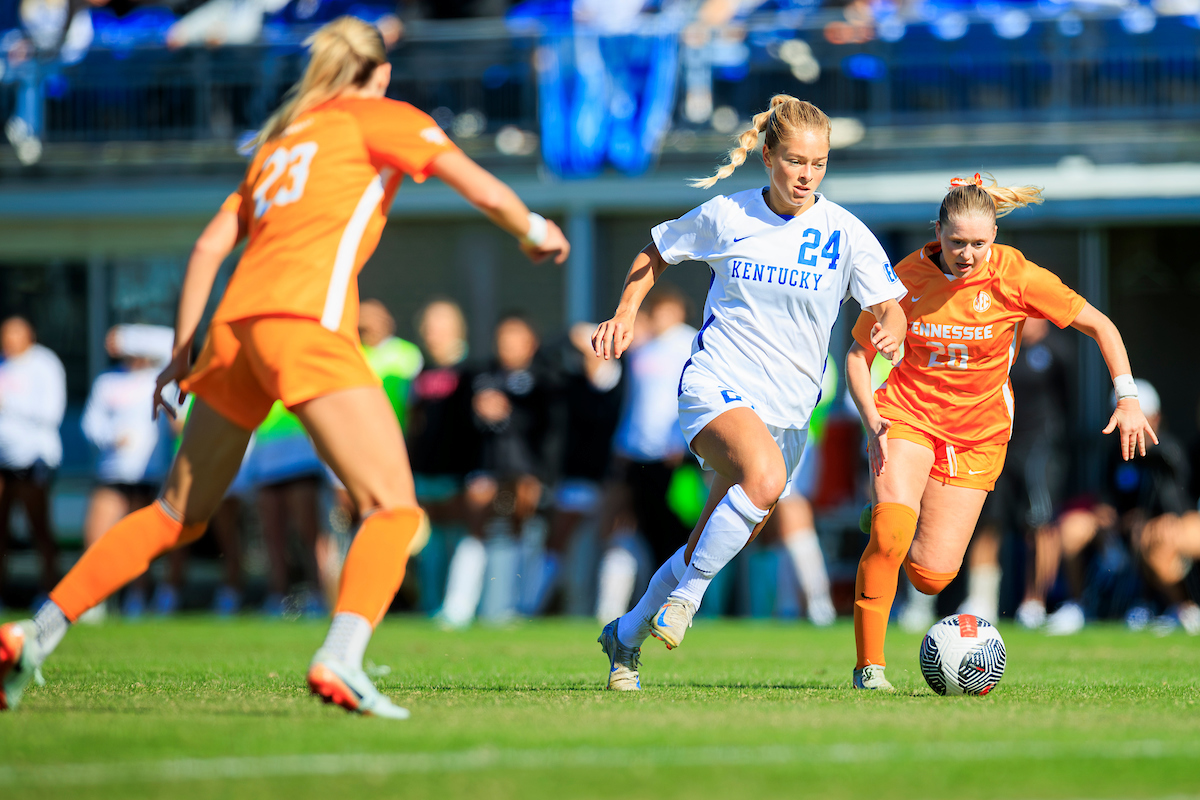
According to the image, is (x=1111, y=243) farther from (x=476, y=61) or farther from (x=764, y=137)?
(x=764, y=137)

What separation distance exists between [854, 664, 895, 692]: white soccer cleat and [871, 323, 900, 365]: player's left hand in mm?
1392

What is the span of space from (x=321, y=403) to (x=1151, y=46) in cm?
1236

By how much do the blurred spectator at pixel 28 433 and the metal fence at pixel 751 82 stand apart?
4.07 metres

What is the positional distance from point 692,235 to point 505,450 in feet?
21.7

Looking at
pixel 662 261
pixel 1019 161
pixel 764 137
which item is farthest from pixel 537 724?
pixel 1019 161

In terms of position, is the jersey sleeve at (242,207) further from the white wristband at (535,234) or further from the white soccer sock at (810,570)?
the white soccer sock at (810,570)

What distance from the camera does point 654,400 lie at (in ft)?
41.5

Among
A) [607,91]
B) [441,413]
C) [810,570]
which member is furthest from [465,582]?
[607,91]

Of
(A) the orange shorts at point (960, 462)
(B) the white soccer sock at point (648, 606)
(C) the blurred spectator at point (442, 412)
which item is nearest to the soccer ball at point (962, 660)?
(A) the orange shorts at point (960, 462)

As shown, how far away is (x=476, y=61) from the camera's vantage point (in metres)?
16.3

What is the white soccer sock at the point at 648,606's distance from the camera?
20.4 feet

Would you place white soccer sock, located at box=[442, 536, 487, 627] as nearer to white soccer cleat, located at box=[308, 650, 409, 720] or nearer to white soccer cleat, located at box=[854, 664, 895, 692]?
white soccer cleat, located at box=[854, 664, 895, 692]

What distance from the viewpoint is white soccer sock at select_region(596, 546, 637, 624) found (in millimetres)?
12539

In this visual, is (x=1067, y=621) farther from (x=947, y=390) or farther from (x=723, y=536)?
(x=723, y=536)
